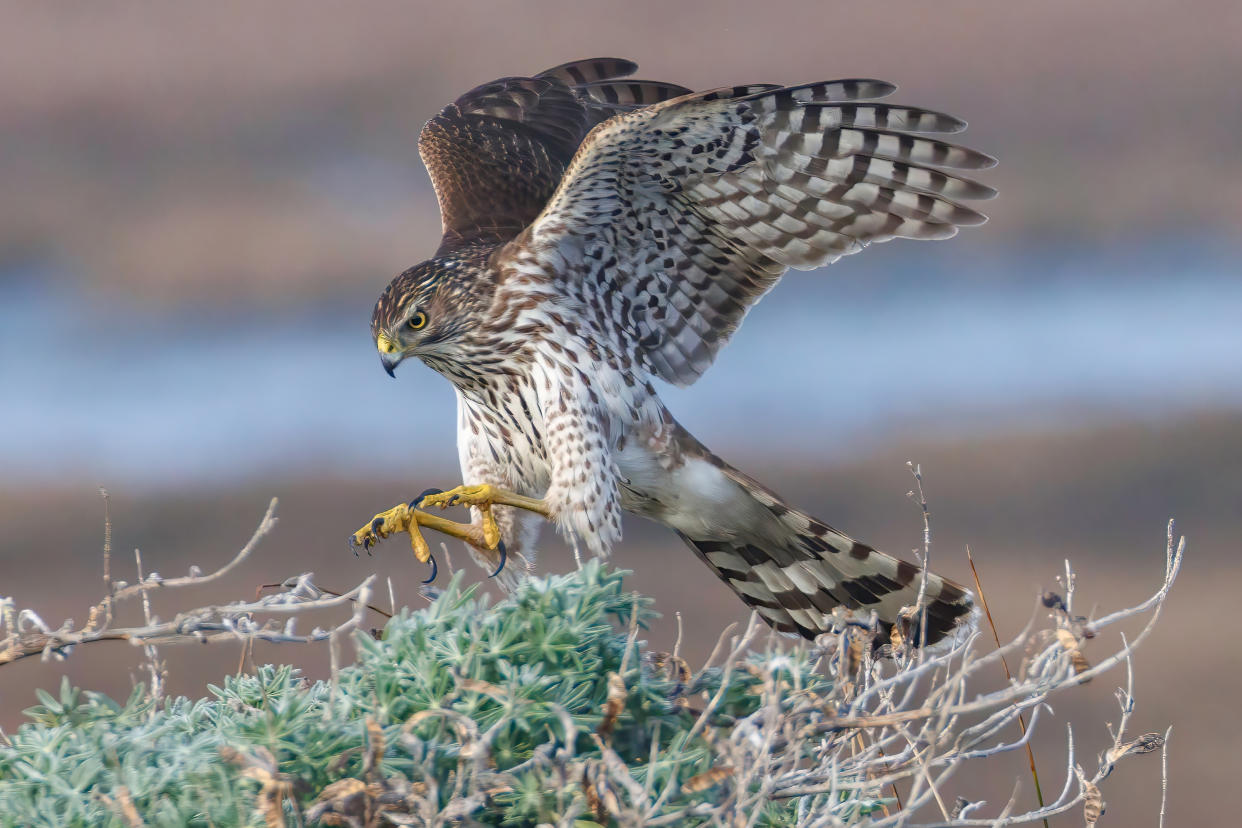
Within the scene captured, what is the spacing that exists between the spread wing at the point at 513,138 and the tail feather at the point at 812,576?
1.22 metres

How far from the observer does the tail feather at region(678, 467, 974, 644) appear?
3.32 meters

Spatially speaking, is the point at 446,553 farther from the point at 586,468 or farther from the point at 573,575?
the point at 586,468

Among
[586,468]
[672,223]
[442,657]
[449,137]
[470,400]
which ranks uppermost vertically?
[449,137]

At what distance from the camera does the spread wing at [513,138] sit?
3.96 metres

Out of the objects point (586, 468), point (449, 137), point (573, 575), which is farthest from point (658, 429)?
point (573, 575)

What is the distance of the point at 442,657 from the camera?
1.47 meters

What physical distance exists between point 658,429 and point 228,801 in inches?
88.3

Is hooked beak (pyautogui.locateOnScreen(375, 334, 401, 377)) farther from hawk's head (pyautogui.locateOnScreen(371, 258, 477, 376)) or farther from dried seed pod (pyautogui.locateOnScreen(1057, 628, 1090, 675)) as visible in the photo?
dried seed pod (pyautogui.locateOnScreen(1057, 628, 1090, 675))

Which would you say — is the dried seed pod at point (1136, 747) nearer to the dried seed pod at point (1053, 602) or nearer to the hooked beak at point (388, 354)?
the dried seed pod at point (1053, 602)

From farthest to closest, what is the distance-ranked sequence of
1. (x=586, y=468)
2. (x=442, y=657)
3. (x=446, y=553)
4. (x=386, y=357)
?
(x=386, y=357)
(x=586, y=468)
(x=446, y=553)
(x=442, y=657)

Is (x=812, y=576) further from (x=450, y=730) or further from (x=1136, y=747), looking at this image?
(x=450, y=730)

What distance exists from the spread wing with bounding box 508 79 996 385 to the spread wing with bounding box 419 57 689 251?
1.90ft

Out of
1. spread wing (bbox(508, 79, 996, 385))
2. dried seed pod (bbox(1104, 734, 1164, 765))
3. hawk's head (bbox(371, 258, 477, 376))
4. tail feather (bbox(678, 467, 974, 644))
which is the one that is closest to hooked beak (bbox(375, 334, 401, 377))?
hawk's head (bbox(371, 258, 477, 376))

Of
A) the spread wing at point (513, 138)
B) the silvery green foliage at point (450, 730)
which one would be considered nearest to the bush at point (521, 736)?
the silvery green foliage at point (450, 730)
